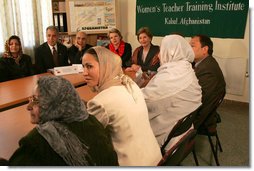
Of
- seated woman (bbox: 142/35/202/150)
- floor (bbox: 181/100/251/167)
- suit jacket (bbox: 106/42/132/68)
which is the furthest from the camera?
suit jacket (bbox: 106/42/132/68)

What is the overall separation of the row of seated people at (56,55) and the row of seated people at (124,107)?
4.26 ft

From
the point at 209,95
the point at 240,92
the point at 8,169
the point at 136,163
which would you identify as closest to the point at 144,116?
the point at 136,163

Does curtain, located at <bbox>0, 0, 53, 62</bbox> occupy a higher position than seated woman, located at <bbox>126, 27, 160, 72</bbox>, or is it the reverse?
curtain, located at <bbox>0, 0, 53, 62</bbox>

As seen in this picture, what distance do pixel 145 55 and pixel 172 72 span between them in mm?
1773

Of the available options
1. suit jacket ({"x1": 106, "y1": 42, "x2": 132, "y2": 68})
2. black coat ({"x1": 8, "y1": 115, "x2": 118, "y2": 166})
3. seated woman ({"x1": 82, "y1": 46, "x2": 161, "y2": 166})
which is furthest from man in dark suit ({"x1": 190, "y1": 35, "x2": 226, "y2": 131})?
suit jacket ({"x1": 106, "y1": 42, "x2": 132, "y2": 68})

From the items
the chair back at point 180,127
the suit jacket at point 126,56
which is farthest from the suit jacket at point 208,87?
the suit jacket at point 126,56

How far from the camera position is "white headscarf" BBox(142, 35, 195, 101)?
1816 millimetres

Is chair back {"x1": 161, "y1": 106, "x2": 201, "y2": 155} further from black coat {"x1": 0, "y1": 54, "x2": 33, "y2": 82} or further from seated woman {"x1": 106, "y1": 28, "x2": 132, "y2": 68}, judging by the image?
black coat {"x1": 0, "y1": 54, "x2": 33, "y2": 82}

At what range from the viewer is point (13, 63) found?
3.36 m

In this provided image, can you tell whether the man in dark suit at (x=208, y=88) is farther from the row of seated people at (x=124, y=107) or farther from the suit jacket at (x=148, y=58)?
the suit jacket at (x=148, y=58)

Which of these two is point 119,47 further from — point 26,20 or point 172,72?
point 172,72

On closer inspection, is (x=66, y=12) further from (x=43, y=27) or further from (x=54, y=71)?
(x=54, y=71)

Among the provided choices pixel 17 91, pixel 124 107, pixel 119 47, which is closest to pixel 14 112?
pixel 17 91

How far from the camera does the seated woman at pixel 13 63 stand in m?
3.30
